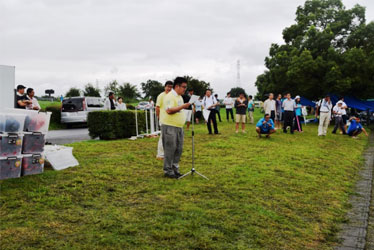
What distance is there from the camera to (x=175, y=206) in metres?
4.84

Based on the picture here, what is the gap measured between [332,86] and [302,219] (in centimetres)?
Result: 2140

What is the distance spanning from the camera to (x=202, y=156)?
9320mm

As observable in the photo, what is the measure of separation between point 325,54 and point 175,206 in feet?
78.8

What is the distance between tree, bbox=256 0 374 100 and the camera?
77.2 feet

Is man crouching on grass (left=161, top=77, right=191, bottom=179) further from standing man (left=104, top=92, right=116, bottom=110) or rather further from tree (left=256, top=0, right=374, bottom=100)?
tree (left=256, top=0, right=374, bottom=100)

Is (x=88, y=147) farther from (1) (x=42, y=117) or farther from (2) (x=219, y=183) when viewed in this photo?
(2) (x=219, y=183)

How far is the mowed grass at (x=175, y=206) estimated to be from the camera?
12.4ft

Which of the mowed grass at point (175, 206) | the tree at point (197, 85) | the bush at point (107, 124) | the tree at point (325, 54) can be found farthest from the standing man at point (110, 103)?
the tree at point (197, 85)

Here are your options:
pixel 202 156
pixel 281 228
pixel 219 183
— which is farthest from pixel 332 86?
pixel 281 228

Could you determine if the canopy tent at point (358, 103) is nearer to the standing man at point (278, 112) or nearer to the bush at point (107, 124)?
the standing man at point (278, 112)

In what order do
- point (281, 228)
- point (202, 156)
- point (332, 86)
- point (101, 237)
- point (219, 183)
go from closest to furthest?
point (101, 237)
point (281, 228)
point (219, 183)
point (202, 156)
point (332, 86)

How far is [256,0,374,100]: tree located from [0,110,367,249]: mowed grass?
17255 millimetres

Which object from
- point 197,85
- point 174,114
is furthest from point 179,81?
point 197,85

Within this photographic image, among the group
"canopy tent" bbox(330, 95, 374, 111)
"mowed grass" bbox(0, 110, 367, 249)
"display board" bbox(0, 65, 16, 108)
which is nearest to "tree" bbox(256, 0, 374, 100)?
"canopy tent" bbox(330, 95, 374, 111)
